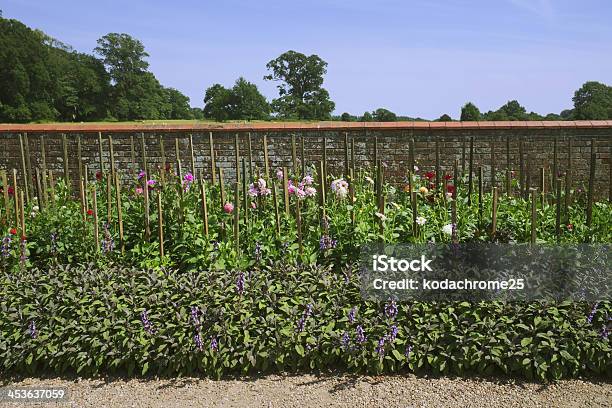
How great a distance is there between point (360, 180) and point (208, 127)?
339cm

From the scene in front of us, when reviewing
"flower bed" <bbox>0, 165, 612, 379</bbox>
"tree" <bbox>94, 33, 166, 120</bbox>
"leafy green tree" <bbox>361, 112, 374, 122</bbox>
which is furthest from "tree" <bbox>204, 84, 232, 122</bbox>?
"flower bed" <bbox>0, 165, 612, 379</bbox>

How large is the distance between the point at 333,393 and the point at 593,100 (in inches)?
1407

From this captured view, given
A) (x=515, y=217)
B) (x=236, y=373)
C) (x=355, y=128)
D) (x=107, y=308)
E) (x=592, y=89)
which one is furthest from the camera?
(x=592, y=89)

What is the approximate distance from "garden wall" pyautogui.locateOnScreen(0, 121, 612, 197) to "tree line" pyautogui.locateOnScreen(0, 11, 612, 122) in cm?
3301

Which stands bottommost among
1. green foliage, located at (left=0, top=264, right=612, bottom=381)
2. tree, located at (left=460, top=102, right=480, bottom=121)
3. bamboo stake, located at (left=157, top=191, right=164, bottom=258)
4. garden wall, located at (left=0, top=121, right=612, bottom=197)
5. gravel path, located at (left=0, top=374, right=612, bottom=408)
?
gravel path, located at (left=0, top=374, right=612, bottom=408)

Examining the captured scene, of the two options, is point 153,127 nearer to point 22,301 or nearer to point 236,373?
point 22,301

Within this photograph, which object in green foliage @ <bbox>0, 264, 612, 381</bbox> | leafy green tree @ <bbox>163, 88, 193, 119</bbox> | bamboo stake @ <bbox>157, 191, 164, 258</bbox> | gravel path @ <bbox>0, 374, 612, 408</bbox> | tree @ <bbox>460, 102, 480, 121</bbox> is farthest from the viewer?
leafy green tree @ <bbox>163, 88, 193, 119</bbox>

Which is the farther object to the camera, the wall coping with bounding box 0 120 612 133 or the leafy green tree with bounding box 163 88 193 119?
the leafy green tree with bounding box 163 88 193 119

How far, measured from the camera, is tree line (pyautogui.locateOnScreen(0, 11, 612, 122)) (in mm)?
40125

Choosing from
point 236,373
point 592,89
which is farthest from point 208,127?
point 592,89

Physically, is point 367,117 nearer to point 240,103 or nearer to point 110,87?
point 240,103

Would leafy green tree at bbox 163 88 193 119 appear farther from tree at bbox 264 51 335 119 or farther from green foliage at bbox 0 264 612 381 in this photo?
green foliage at bbox 0 264 612 381

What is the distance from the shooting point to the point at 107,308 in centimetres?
342

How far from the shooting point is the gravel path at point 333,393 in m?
2.89
